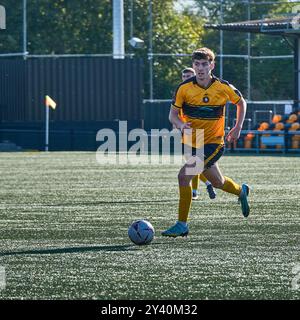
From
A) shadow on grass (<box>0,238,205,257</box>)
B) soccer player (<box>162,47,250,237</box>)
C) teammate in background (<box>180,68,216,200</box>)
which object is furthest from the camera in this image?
teammate in background (<box>180,68,216,200</box>)

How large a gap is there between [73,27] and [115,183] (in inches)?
1427

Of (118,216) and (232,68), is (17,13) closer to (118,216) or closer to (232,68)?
(232,68)

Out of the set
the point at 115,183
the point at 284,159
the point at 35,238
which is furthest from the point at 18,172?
the point at 35,238

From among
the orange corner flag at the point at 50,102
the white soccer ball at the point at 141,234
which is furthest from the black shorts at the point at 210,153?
the orange corner flag at the point at 50,102

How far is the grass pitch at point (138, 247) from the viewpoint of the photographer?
8.65m

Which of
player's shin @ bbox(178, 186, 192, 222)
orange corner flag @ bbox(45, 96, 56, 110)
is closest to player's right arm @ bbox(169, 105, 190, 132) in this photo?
player's shin @ bbox(178, 186, 192, 222)

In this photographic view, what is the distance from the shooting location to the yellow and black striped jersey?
12547mm

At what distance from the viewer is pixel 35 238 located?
11906 millimetres

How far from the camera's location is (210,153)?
41.3 feet

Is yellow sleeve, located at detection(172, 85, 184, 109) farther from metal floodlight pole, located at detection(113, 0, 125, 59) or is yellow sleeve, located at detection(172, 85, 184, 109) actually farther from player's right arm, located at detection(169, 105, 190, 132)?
metal floodlight pole, located at detection(113, 0, 125, 59)

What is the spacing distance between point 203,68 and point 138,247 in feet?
6.79

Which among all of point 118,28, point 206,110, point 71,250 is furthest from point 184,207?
point 118,28

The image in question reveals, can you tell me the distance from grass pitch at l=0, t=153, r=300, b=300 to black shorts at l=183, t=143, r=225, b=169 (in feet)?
2.35

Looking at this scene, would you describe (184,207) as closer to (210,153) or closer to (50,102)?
(210,153)
